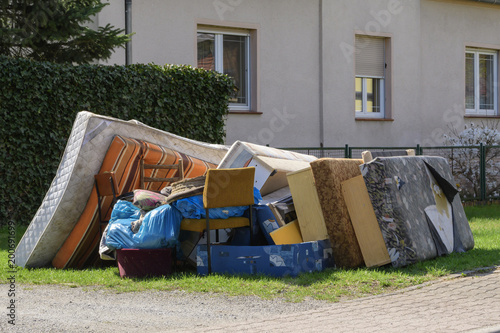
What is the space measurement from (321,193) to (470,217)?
273 inches

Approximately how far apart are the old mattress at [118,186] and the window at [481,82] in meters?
13.3

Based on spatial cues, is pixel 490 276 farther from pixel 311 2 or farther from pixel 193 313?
pixel 311 2

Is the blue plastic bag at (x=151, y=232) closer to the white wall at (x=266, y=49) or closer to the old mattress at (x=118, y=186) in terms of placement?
the old mattress at (x=118, y=186)

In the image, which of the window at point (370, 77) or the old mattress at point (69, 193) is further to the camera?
the window at point (370, 77)

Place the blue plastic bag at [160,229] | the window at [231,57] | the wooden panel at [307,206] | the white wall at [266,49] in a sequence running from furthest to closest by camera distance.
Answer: the window at [231,57]
the white wall at [266,49]
the wooden panel at [307,206]
the blue plastic bag at [160,229]

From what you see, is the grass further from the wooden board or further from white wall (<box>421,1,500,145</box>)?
white wall (<box>421,1,500,145</box>)

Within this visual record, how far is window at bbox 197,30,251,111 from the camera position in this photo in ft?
51.5

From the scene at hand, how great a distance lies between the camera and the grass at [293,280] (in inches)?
264

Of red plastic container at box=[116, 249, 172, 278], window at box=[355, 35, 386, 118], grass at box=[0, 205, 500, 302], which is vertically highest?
window at box=[355, 35, 386, 118]

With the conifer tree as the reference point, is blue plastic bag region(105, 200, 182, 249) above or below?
below

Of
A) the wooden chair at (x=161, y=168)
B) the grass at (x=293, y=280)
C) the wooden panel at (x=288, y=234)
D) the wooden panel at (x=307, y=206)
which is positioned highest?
the wooden chair at (x=161, y=168)

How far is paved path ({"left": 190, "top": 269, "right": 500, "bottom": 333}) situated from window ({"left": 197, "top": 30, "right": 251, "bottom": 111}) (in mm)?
9802

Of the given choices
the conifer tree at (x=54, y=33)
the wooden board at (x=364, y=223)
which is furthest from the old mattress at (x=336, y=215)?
the conifer tree at (x=54, y=33)

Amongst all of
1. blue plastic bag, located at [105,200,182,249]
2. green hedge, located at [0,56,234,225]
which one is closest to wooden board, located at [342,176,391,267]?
blue plastic bag, located at [105,200,182,249]
